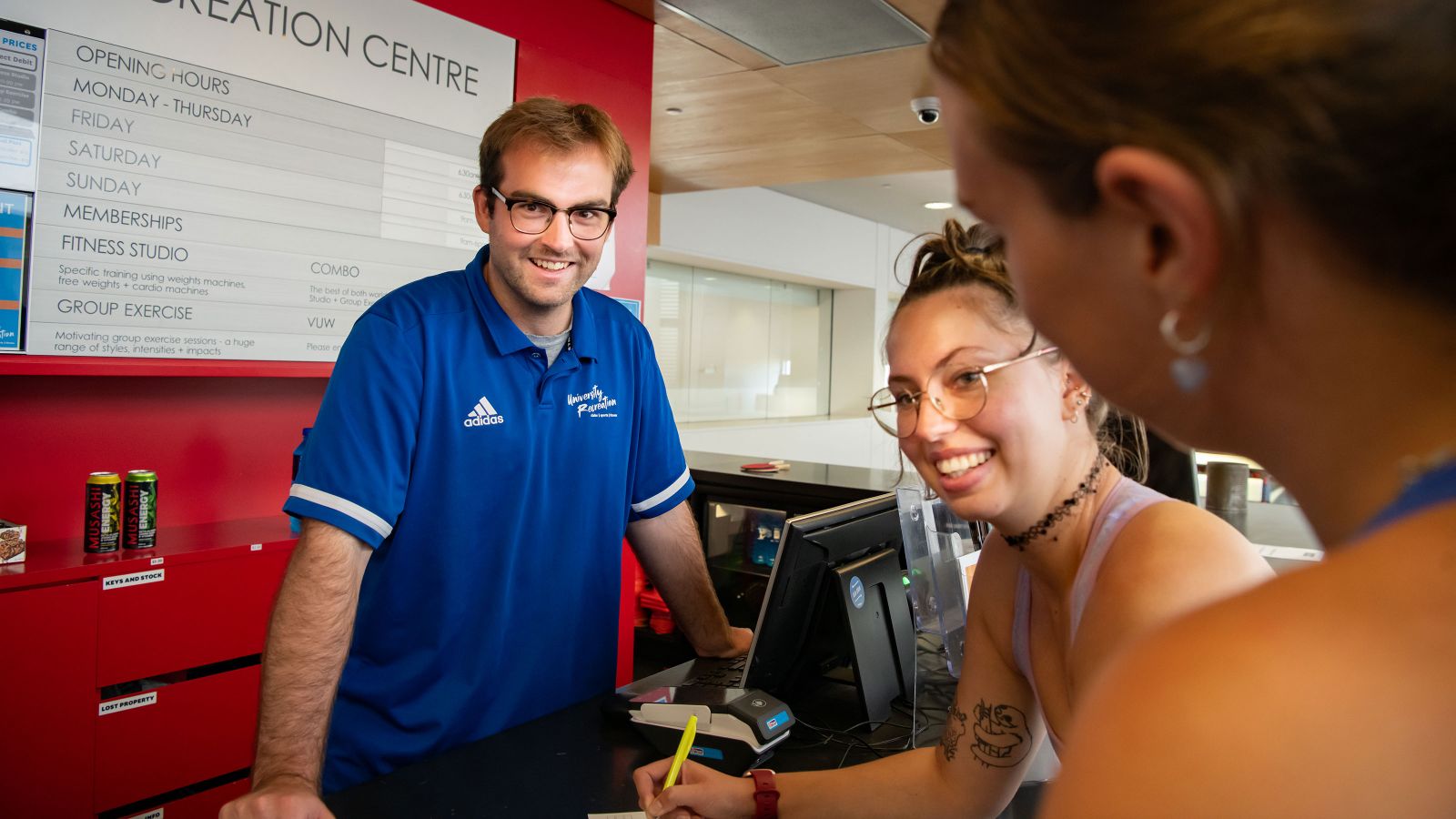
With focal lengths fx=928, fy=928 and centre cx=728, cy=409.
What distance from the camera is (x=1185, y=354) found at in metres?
0.41

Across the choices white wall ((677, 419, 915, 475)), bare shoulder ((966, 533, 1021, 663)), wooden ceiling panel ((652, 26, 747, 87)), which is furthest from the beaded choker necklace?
white wall ((677, 419, 915, 475))

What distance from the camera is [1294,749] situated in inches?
12.6

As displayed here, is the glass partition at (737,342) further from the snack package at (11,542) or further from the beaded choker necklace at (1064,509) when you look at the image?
the beaded choker necklace at (1064,509)

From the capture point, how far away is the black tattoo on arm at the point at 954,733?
129cm

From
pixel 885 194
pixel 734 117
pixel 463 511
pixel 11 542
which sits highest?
pixel 885 194

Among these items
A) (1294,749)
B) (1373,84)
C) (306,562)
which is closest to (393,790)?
(306,562)

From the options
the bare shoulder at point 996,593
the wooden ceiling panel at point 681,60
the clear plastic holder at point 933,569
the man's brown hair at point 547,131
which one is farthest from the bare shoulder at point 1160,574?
the wooden ceiling panel at point 681,60

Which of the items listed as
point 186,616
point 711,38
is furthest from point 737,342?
point 186,616

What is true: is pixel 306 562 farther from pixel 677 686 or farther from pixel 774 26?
pixel 774 26

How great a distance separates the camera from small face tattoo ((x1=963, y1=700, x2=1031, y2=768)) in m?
1.25

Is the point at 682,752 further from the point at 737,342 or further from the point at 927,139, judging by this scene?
the point at 737,342

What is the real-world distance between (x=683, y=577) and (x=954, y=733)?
887 mm

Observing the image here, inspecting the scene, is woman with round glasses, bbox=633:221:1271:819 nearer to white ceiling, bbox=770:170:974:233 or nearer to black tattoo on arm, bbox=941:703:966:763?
black tattoo on arm, bbox=941:703:966:763

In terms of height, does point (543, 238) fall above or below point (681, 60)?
below
